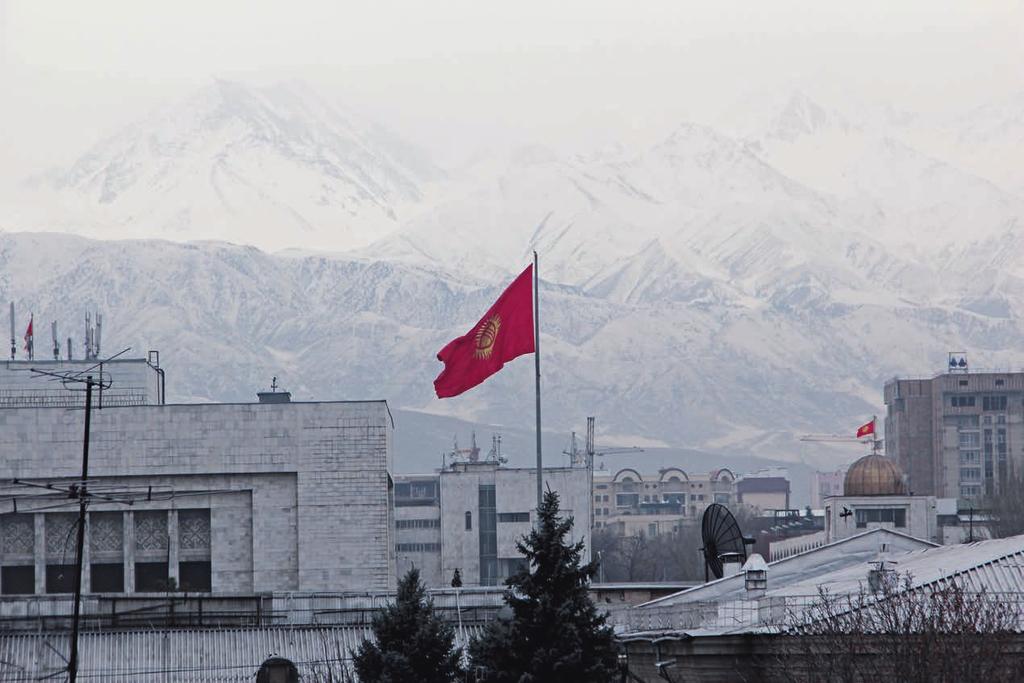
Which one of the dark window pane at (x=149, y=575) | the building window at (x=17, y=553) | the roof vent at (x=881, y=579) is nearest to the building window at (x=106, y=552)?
the dark window pane at (x=149, y=575)

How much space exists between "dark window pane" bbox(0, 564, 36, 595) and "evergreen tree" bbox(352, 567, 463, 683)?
55.6 metres

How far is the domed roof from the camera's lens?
162 meters

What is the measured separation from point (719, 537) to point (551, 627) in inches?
1402

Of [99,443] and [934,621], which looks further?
[99,443]

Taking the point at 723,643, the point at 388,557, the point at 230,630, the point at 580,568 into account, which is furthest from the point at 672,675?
the point at 388,557

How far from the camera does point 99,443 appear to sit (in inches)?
4257

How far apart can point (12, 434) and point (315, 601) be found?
37523 millimetres

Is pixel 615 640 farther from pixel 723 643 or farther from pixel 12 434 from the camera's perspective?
pixel 12 434

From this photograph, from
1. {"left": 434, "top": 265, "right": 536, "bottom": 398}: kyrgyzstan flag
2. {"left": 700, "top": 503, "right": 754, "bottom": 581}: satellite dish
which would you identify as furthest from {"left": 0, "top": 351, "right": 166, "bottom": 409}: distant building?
{"left": 434, "top": 265, "right": 536, "bottom": 398}: kyrgyzstan flag

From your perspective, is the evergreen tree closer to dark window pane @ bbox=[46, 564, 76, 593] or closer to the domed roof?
dark window pane @ bbox=[46, 564, 76, 593]

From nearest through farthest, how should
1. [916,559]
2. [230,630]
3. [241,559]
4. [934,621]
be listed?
[934,621] < [916,559] < [230,630] < [241,559]

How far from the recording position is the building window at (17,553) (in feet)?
354

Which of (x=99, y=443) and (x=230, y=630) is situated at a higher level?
(x=99, y=443)

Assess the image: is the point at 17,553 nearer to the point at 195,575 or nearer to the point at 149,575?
the point at 149,575
